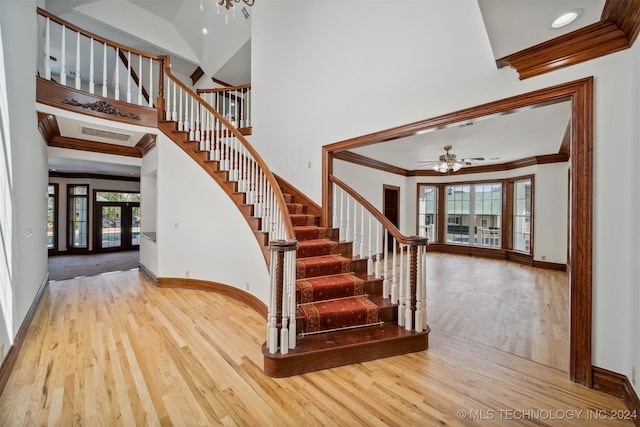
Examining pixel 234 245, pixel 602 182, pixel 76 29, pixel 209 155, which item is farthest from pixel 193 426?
pixel 76 29

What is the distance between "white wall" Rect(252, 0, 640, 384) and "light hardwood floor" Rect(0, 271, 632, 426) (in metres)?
0.64

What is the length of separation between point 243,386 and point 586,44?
3561 millimetres

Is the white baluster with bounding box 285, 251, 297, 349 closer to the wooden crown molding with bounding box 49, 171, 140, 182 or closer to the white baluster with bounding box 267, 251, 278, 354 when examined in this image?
the white baluster with bounding box 267, 251, 278, 354

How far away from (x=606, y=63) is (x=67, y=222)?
39.0ft

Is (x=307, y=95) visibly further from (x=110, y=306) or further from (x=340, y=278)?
(x=110, y=306)

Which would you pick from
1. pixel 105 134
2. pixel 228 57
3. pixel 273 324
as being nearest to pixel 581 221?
pixel 273 324

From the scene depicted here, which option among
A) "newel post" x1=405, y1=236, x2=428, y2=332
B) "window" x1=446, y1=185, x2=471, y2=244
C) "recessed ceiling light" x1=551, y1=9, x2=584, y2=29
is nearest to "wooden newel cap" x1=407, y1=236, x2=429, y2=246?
"newel post" x1=405, y1=236, x2=428, y2=332

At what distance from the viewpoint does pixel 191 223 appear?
444cm

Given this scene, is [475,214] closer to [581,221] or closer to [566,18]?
[581,221]

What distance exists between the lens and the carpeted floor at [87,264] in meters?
5.58

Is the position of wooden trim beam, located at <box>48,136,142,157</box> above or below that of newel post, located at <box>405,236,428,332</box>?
above

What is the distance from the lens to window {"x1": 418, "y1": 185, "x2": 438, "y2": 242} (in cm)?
873

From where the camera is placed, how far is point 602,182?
6.34ft

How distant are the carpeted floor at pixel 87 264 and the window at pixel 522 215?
32.1 feet
